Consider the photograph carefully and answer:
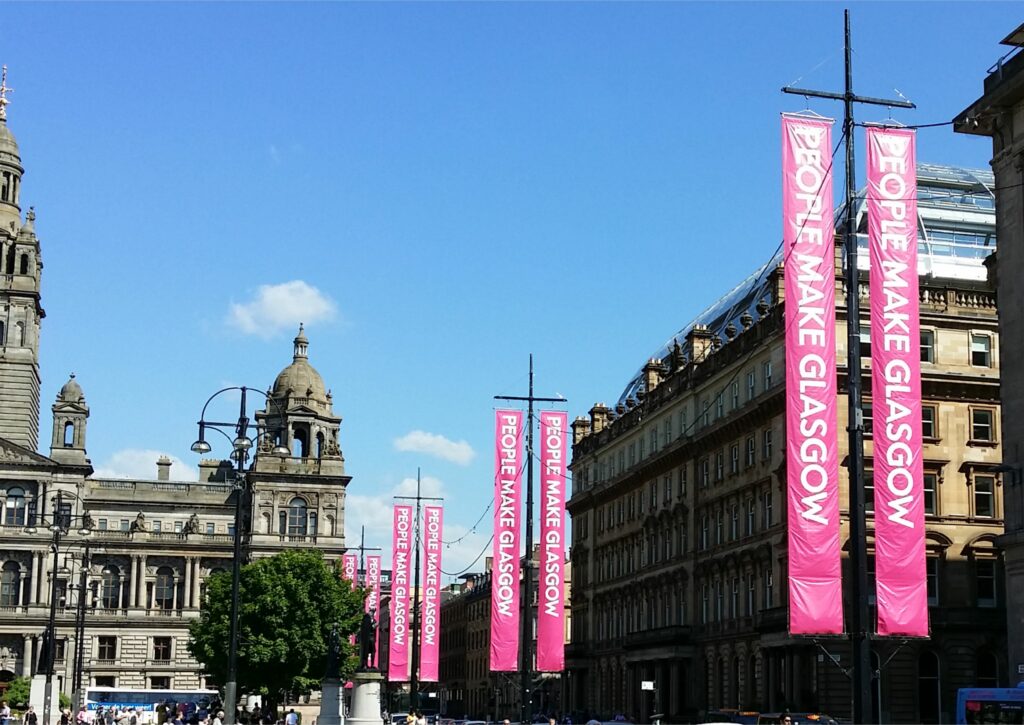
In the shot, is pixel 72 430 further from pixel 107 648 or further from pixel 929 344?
pixel 929 344

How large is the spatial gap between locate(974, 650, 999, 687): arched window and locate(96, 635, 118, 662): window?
83.2 meters

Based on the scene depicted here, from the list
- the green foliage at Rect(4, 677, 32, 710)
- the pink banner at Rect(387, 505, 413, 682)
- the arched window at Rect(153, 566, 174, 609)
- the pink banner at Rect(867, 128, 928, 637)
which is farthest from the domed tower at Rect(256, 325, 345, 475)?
the pink banner at Rect(867, 128, 928, 637)

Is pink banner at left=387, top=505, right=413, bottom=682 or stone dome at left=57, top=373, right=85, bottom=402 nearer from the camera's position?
pink banner at left=387, top=505, right=413, bottom=682

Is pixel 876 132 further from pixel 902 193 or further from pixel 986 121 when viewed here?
pixel 986 121

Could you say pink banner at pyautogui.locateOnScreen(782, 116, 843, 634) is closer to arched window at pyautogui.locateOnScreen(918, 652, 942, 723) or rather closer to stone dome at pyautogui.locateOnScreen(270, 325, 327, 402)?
arched window at pyautogui.locateOnScreen(918, 652, 942, 723)

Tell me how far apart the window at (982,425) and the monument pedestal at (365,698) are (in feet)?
101

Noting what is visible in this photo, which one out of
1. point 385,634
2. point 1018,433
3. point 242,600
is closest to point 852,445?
point 1018,433

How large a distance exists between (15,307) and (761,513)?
7980cm

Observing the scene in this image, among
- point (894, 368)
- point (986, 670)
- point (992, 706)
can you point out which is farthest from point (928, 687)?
point (894, 368)

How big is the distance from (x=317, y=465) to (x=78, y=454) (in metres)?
20.5

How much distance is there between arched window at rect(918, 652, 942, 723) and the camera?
60931 millimetres

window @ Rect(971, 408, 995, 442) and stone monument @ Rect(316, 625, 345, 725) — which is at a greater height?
window @ Rect(971, 408, 995, 442)

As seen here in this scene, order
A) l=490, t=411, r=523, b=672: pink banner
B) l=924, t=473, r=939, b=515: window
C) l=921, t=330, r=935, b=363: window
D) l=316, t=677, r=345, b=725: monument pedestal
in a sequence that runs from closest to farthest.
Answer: l=316, t=677, r=345, b=725: monument pedestal, l=490, t=411, r=523, b=672: pink banner, l=924, t=473, r=939, b=515: window, l=921, t=330, r=935, b=363: window

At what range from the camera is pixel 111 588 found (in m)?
127
